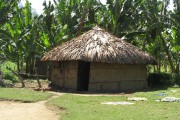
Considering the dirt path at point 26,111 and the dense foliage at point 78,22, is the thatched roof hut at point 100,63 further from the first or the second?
the dirt path at point 26,111

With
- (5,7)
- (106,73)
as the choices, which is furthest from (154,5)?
(5,7)

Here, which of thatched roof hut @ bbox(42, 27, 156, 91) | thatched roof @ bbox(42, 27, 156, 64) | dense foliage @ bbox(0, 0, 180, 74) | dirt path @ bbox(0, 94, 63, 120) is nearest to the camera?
dirt path @ bbox(0, 94, 63, 120)

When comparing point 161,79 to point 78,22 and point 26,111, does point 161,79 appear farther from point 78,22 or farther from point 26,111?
point 26,111

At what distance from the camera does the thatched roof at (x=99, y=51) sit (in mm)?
16250

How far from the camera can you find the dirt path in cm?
885

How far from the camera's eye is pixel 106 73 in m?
17.0

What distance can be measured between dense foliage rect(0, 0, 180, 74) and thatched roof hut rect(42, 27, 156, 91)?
3010mm

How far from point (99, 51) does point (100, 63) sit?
2.37 ft

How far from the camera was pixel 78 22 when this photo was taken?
76.9 feet

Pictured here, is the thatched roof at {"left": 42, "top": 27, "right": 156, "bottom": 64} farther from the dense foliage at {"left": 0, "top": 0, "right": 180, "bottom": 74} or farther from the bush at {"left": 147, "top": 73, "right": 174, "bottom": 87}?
the dense foliage at {"left": 0, "top": 0, "right": 180, "bottom": 74}

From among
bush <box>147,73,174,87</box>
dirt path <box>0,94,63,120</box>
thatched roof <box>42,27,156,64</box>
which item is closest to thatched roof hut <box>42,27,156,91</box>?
thatched roof <box>42,27,156,64</box>

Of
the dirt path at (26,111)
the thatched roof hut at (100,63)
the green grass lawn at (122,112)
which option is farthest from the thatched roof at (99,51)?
the green grass lawn at (122,112)

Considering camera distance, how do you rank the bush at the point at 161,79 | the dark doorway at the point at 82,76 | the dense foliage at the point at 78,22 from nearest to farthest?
the dark doorway at the point at 82,76, the bush at the point at 161,79, the dense foliage at the point at 78,22

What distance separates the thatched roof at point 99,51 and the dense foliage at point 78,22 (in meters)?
2.98
